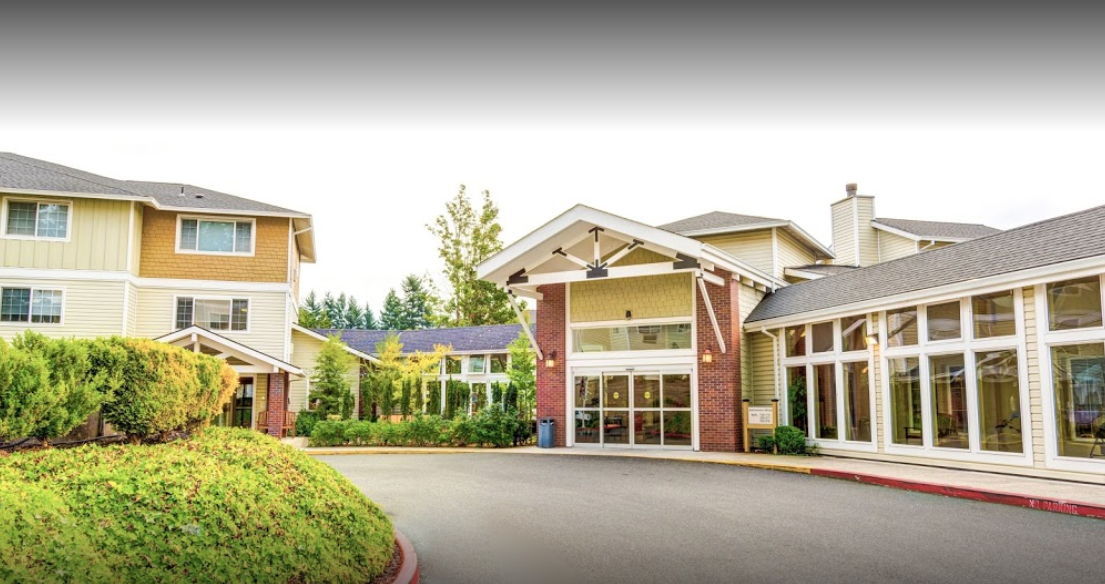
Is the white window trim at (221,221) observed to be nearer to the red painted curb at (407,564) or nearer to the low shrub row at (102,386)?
the low shrub row at (102,386)

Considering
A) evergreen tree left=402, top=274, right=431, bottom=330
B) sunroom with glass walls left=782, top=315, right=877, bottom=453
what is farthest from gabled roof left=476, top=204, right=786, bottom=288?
evergreen tree left=402, top=274, right=431, bottom=330

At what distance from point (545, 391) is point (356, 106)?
9.53 m

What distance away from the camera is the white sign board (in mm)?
16344

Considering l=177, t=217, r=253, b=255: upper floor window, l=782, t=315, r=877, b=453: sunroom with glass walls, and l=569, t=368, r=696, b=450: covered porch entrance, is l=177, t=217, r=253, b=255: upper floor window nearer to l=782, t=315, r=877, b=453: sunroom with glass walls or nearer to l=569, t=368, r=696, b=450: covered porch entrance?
l=569, t=368, r=696, b=450: covered porch entrance

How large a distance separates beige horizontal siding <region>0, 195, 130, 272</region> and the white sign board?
17.7m

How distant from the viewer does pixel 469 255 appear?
155 feet

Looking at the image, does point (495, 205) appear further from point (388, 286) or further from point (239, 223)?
point (388, 286)

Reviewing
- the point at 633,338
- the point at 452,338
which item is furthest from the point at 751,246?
the point at 452,338

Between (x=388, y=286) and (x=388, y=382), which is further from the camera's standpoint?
(x=388, y=286)

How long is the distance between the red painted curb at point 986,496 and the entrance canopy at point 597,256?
17.7ft

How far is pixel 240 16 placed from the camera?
7707 mm

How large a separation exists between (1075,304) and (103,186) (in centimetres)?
2352

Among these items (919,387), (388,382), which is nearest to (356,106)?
(919,387)

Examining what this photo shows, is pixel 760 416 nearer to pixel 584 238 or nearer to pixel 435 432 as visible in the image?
pixel 584 238
